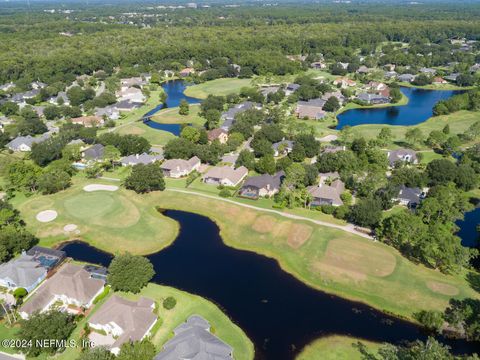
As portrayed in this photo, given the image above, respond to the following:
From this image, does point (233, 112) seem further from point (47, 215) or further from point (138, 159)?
point (47, 215)

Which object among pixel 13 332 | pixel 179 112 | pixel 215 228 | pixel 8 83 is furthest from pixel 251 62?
pixel 13 332

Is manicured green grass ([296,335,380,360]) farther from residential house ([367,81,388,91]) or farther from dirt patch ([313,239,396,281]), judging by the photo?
residential house ([367,81,388,91])

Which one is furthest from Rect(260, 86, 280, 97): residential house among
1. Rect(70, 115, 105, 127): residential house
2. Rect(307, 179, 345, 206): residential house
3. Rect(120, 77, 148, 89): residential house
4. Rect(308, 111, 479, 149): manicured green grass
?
Rect(307, 179, 345, 206): residential house

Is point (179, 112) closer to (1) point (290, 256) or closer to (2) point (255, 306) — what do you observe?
(1) point (290, 256)

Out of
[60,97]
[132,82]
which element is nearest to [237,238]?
[60,97]

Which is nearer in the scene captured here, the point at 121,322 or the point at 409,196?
the point at 121,322

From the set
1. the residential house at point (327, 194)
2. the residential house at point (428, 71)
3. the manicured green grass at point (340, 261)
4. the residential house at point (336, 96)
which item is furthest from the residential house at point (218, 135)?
the residential house at point (428, 71)

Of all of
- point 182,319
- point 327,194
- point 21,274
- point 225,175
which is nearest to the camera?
point 182,319
